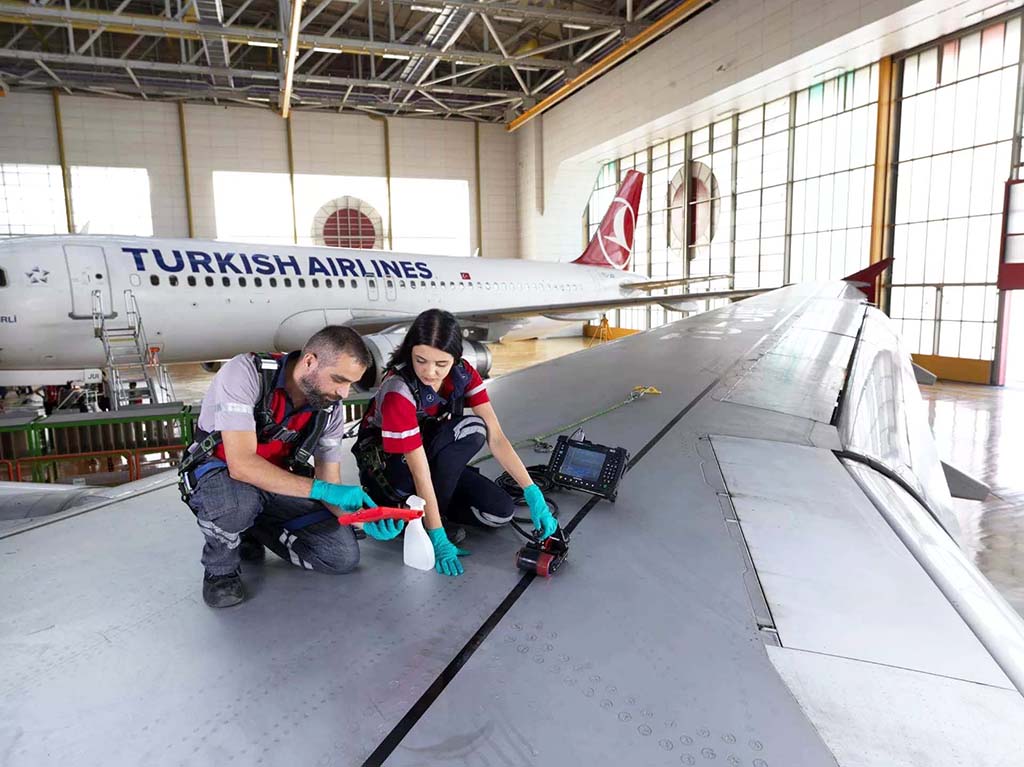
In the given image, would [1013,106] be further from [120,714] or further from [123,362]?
[123,362]

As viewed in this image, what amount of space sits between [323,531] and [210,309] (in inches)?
393

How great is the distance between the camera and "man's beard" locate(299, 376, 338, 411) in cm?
205

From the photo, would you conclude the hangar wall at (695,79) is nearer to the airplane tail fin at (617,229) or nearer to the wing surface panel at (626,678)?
the airplane tail fin at (617,229)

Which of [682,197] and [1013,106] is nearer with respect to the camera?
[1013,106]

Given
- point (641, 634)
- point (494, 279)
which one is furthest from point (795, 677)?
point (494, 279)

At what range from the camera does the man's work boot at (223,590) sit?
6.32ft

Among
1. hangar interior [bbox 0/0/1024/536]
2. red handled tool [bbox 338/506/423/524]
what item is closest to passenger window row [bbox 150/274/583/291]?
hangar interior [bbox 0/0/1024/536]

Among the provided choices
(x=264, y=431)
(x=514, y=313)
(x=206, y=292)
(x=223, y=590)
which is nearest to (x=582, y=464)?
(x=264, y=431)

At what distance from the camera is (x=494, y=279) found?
15.1 metres

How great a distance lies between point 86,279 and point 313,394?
975cm

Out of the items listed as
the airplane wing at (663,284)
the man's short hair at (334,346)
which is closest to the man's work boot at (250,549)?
the man's short hair at (334,346)

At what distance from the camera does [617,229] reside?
62.6ft

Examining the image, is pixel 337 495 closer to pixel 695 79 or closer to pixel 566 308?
pixel 566 308

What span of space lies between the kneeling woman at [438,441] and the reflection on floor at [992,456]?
407 centimetres
